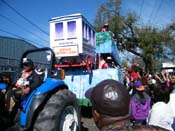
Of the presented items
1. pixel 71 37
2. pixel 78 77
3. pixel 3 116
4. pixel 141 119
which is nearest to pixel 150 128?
pixel 3 116

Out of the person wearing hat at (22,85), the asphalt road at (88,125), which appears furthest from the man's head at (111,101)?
the asphalt road at (88,125)

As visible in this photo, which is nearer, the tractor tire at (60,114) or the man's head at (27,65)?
the tractor tire at (60,114)

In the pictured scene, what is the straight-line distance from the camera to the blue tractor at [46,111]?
5145mm

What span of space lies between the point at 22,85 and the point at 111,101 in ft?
12.4

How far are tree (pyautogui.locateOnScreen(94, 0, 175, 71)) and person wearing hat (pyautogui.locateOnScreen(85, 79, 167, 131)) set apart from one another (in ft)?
87.8

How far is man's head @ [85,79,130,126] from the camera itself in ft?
6.85

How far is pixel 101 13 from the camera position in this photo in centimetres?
3080

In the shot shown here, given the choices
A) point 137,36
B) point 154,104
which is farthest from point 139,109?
point 137,36

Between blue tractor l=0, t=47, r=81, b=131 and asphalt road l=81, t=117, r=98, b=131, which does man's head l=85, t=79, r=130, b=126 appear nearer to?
blue tractor l=0, t=47, r=81, b=131

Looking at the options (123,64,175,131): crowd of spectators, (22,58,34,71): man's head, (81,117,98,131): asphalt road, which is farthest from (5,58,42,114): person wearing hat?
(81,117,98,131): asphalt road

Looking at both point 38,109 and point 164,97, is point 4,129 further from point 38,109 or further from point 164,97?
point 164,97

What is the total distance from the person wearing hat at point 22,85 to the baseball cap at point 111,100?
11.3 feet

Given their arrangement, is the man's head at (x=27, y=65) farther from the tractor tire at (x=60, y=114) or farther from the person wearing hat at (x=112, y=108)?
the person wearing hat at (x=112, y=108)

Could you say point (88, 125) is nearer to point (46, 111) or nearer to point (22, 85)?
point (22, 85)
